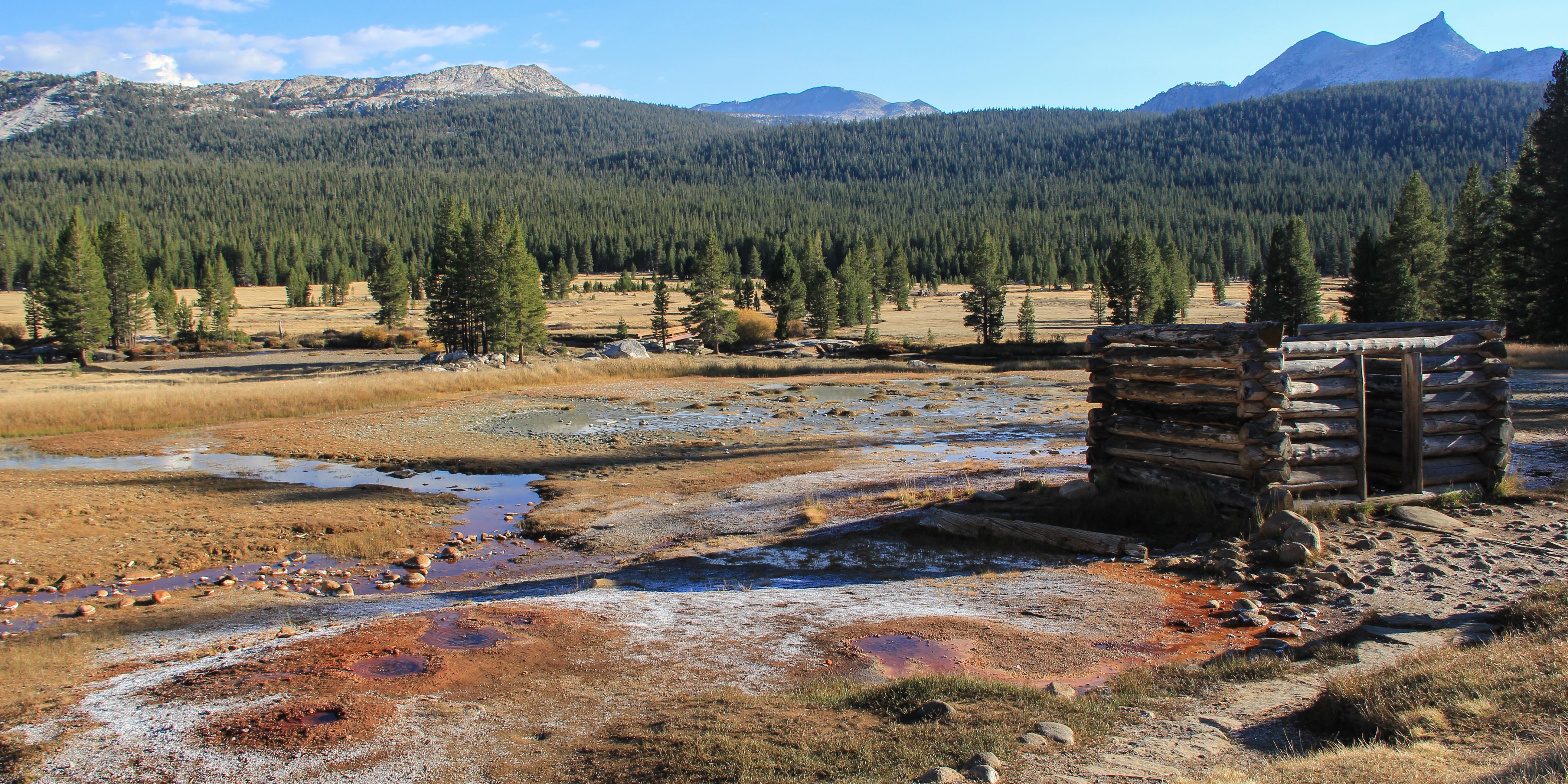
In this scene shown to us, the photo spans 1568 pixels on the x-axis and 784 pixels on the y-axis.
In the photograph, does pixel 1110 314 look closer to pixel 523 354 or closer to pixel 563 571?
pixel 523 354

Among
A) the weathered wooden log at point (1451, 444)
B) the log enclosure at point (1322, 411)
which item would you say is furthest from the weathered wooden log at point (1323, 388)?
the weathered wooden log at point (1451, 444)

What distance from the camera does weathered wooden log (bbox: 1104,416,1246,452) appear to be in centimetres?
1236

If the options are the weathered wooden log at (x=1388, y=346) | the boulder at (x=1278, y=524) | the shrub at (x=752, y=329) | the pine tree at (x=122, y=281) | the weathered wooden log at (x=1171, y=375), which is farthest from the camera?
the shrub at (x=752, y=329)

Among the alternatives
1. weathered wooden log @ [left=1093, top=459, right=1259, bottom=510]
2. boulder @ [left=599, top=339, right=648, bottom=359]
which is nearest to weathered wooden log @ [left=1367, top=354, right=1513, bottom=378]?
weathered wooden log @ [left=1093, top=459, right=1259, bottom=510]

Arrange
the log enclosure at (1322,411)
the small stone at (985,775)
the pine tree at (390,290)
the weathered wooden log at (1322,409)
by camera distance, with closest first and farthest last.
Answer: the small stone at (985,775)
the log enclosure at (1322,411)
the weathered wooden log at (1322,409)
the pine tree at (390,290)

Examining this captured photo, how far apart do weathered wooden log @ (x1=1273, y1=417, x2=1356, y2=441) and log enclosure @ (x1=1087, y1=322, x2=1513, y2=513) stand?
17 mm

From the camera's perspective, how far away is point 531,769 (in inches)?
218

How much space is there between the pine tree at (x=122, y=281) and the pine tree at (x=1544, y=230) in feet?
346

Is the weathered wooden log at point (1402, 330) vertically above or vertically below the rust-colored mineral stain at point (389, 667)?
above

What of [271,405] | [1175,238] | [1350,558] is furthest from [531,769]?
[1175,238]

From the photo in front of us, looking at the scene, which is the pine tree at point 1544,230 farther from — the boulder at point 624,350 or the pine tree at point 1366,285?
the boulder at point 624,350

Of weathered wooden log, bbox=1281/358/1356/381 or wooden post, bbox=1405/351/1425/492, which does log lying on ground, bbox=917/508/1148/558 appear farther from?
wooden post, bbox=1405/351/1425/492

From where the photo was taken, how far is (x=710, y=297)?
77.9 meters

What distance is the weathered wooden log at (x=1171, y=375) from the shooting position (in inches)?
493
